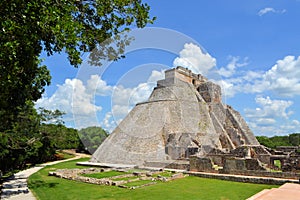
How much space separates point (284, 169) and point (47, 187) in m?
13.1

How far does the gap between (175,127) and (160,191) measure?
14.7 m

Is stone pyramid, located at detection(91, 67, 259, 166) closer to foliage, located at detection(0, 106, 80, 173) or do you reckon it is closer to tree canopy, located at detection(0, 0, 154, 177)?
foliage, located at detection(0, 106, 80, 173)

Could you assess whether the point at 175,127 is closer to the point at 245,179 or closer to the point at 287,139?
the point at 245,179

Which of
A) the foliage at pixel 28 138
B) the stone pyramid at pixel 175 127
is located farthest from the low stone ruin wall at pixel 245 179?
the foliage at pixel 28 138

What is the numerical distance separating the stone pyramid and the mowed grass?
7.96m

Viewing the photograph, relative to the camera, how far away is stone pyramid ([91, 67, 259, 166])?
22375mm

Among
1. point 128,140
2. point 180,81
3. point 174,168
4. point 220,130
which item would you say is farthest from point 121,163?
point 180,81

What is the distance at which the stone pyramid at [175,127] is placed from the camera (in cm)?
2238

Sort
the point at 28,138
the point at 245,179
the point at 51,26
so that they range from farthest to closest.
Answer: the point at 28,138
the point at 245,179
the point at 51,26

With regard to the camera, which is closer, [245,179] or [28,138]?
[245,179]

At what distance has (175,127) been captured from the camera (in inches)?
1021

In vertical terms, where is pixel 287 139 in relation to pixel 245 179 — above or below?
above

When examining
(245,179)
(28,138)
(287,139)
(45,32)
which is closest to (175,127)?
(245,179)

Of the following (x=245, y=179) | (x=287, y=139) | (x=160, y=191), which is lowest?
(x=160, y=191)
